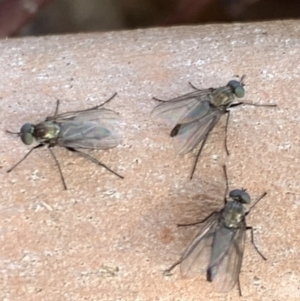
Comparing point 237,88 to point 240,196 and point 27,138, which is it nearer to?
point 240,196

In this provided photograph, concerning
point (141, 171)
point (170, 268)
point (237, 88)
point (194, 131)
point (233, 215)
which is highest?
point (237, 88)

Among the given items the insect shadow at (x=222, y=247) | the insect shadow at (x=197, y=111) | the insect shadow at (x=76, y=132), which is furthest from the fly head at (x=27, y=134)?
the insect shadow at (x=222, y=247)

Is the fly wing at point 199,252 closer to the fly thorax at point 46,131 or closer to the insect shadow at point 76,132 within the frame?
the insect shadow at point 76,132

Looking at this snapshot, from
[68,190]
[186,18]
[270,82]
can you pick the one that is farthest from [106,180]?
→ [186,18]

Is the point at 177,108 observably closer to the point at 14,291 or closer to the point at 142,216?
the point at 142,216

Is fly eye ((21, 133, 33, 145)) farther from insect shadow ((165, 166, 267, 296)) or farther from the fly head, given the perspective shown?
insect shadow ((165, 166, 267, 296))

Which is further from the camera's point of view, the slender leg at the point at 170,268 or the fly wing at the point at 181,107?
the fly wing at the point at 181,107

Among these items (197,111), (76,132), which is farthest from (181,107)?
(76,132)
